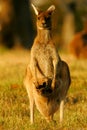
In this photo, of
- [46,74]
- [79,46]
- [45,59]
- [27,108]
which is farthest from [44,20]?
[79,46]

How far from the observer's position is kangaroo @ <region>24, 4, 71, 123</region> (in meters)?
7.00

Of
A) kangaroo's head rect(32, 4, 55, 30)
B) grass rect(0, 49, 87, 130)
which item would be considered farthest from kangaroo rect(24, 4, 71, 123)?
grass rect(0, 49, 87, 130)

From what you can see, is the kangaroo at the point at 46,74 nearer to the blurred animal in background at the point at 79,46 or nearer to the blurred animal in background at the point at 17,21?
the blurred animal in background at the point at 79,46

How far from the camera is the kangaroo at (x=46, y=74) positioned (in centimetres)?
700

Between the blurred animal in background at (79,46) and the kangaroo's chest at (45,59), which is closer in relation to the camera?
the kangaroo's chest at (45,59)

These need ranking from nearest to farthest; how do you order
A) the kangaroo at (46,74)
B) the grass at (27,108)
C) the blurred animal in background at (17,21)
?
1. the grass at (27,108)
2. the kangaroo at (46,74)
3. the blurred animal in background at (17,21)

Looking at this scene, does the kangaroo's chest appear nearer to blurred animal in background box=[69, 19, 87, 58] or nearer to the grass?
the grass

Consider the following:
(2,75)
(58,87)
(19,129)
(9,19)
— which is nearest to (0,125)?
(19,129)

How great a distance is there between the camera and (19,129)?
6.59 metres

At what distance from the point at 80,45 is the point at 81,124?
10.6 meters

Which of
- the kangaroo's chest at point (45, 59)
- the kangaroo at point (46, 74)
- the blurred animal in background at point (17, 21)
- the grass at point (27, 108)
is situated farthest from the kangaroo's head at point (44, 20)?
the blurred animal in background at point (17, 21)

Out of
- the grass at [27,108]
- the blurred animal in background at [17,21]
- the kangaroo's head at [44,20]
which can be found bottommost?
the blurred animal in background at [17,21]

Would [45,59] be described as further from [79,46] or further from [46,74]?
[79,46]

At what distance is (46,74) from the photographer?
712 centimetres
